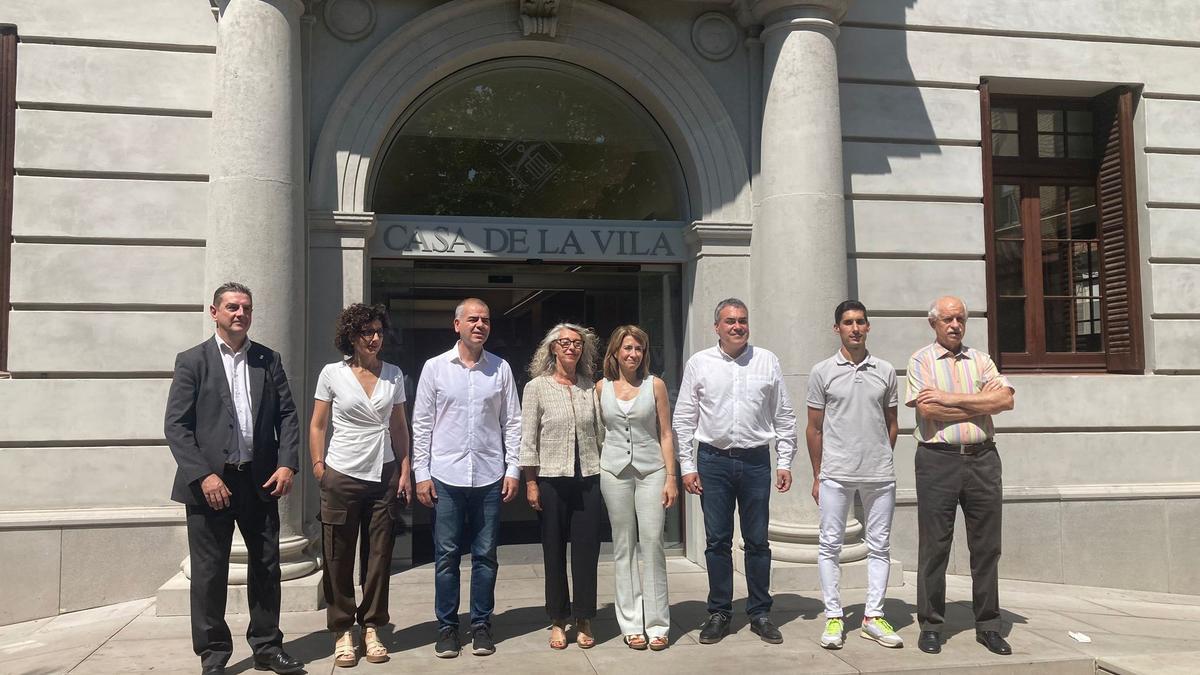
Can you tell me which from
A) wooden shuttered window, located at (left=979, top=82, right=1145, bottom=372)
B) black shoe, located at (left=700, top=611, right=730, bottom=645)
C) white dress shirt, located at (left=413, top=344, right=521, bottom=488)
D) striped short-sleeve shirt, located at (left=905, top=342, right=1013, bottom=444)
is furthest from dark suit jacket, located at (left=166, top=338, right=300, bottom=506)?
wooden shuttered window, located at (left=979, top=82, right=1145, bottom=372)

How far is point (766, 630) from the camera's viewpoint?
5523 mm

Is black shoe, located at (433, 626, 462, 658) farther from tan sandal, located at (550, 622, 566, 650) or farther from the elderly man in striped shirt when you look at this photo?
the elderly man in striped shirt

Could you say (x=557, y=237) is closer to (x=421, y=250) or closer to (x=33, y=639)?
(x=421, y=250)

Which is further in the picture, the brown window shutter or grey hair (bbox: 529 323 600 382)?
the brown window shutter

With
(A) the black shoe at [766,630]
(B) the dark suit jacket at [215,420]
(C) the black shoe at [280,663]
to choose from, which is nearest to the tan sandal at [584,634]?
(A) the black shoe at [766,630]

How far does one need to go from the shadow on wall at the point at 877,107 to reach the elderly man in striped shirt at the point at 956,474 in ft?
8.94

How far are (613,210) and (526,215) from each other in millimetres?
862

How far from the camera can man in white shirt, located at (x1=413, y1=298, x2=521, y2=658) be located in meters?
5.27

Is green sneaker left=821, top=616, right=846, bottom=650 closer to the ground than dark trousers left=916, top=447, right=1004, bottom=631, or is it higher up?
closer to the ground

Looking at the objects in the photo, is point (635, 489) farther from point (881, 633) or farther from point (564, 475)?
point (881, 633)

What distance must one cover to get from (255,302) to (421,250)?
67.1 inches

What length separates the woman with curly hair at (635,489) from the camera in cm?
534

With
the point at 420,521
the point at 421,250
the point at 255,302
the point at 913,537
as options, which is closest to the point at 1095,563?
the point at 913,537

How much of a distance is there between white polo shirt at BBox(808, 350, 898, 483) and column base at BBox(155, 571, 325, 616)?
3772mm
